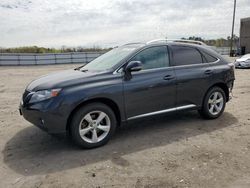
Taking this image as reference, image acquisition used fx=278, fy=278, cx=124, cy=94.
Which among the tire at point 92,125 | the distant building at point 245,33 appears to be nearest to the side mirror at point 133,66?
the tire at point 92,125

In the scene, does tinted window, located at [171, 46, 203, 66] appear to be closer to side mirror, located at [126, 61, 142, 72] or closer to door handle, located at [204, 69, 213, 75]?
door handle, located at [204, 69, 213, 75]

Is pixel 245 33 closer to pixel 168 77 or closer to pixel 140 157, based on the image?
pixel 168 77

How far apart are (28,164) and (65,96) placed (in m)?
1.12

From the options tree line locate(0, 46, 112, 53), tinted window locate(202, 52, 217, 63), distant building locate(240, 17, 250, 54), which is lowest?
tinted window locate(202, 52, 217, 63)

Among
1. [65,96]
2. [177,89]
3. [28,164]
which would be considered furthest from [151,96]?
[28,164]

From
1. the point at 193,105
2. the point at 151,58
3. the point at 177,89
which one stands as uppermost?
the point at 151,58

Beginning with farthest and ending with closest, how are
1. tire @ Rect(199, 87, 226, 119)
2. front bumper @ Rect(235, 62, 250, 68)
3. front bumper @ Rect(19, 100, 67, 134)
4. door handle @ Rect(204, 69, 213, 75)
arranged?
1. front bumper @ Rect(235, 62, 250, 68)
2. tire @ Rect(199, 87, 226, 119)
3. door handle @ Rect(204, 69, 213, 75)
4. front bumper @ Rect(19, 100, 67, 134)

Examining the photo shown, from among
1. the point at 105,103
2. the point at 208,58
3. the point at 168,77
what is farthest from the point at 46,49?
the point at 105,103

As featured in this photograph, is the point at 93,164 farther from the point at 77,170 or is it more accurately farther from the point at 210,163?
the point at 210,163

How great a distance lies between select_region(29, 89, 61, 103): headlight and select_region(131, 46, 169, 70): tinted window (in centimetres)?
151

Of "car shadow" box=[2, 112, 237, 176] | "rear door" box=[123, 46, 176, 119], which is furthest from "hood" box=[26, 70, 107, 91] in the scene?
"car shadow" box=[2, 112, 237, 176]

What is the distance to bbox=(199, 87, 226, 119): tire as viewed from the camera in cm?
591

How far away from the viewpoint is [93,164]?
402 cm

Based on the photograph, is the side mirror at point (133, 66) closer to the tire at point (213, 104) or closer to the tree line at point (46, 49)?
the tire at point (213, 104)
